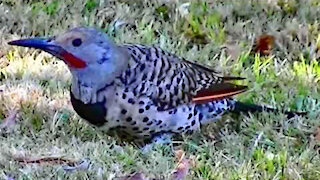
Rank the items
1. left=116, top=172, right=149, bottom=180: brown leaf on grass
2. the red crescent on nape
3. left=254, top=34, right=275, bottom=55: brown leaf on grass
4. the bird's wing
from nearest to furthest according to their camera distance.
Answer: left=116, top=172, right=149, bottom=180: brown leaf on grass → the red crescent on nape → the bird's wing → left=254, top=34, right=275, bottom=55: brown leaf on grass

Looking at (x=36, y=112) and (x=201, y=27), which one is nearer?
(x=36, y=112)

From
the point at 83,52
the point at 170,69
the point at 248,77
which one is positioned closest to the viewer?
the point at 83,52

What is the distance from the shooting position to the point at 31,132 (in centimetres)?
515

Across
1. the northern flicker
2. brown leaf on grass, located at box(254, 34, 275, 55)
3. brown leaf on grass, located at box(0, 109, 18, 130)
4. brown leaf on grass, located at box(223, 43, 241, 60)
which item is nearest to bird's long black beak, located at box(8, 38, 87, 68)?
the northern flicker

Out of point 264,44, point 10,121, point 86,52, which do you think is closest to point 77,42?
point 86,52

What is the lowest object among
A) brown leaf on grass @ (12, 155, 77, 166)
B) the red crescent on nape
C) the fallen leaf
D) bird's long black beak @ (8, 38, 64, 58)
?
the fallen leaf

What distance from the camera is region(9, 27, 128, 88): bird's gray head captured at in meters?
4.79

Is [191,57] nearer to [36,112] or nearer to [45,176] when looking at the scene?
[36,112]

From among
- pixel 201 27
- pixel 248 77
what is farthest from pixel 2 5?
pixel 248 77

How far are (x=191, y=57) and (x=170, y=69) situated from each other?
3.84ft

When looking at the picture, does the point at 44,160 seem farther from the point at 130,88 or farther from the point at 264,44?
the point at 264,44

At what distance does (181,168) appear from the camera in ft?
15.2

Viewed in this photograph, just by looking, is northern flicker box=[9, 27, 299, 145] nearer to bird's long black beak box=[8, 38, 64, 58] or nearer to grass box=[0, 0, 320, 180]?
bird's long black beak box=[8, 38, 64, 58]

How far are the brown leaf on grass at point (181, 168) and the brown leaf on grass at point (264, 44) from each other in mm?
1873
